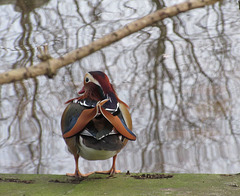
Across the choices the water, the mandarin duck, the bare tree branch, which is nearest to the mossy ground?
the mandarin duck

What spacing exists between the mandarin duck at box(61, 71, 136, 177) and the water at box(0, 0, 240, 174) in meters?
0.92

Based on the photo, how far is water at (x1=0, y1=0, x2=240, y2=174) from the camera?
325 cm

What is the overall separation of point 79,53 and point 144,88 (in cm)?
302

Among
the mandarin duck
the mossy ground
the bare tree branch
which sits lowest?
the mossy ground

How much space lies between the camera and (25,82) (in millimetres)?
4488

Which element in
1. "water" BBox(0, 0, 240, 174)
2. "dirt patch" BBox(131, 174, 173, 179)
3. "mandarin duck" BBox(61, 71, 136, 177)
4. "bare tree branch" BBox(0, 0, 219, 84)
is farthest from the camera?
"water" BBox(0, 0, 240, 174)

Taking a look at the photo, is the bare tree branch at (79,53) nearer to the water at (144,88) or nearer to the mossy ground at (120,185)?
the mossy ground at (120,185)

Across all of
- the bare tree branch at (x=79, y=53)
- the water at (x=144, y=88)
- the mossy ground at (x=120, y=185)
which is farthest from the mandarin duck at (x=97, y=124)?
the water at (x=144, y=88)

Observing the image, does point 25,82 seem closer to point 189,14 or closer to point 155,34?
point 155,34

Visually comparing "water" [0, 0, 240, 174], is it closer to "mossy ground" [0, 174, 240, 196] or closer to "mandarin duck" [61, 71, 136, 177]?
"mossy ground" [0, 174, 240, 196]

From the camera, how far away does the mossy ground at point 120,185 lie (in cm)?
204

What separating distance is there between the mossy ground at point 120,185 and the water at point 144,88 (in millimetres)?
711

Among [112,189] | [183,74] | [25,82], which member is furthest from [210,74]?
[112,189]

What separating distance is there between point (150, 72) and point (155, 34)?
3.62ft
